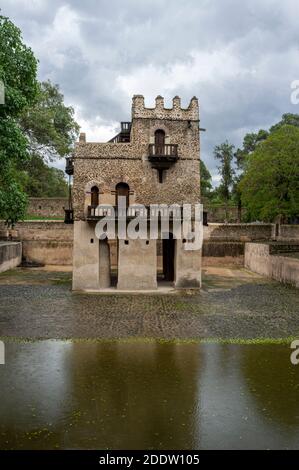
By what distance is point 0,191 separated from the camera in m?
14.9

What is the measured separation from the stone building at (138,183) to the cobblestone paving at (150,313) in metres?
1.58

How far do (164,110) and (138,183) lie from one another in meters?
4.15

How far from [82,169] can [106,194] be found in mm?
1771

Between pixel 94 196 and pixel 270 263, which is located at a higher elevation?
pixel 94 196

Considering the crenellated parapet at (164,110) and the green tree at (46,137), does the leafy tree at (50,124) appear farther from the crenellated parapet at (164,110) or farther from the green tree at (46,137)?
the crenellated parapet at (164,110)

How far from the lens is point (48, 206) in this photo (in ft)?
159

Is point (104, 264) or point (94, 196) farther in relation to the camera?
point (104, 264)

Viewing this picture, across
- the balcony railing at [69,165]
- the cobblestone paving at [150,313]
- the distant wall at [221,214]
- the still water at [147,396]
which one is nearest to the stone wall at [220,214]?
the distant wall at [221,214]

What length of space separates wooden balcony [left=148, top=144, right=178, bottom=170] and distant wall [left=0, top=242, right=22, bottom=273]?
12.9 meters

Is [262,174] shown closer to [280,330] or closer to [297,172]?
[297,172]

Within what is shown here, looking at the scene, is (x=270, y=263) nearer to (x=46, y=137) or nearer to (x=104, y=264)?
(x=104, y=264)

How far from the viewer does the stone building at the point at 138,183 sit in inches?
894
